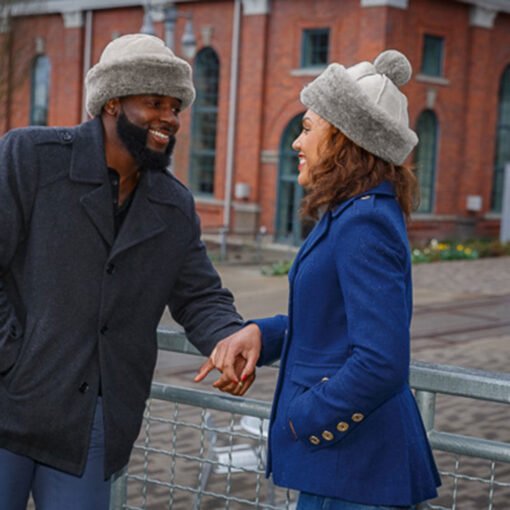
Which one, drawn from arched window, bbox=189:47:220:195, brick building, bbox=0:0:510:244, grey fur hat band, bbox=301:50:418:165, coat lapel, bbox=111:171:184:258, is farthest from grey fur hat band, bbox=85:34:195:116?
arched window, bbox=189:47:220:195

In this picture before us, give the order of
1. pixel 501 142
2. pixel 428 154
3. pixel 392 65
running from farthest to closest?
1. pixel 501 142
2. pixel 428 154
3. pixel 392 65

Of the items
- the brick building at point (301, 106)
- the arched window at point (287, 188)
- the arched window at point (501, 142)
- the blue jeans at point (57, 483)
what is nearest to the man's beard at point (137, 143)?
the blue jeans at point (57, 483)

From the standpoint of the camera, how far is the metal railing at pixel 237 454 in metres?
2.90

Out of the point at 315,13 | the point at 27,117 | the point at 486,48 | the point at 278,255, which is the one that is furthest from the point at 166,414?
the point at 27,117

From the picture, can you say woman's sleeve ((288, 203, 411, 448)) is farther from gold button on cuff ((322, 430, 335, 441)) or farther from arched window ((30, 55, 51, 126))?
arched window ((30, 55, 51, 126))

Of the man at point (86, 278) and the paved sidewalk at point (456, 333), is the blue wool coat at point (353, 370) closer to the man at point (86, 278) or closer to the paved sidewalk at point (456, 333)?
the man at point (86, 278)

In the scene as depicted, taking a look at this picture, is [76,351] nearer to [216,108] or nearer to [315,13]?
[315,13]

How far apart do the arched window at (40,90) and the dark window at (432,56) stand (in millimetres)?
13782

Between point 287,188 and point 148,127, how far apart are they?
79.6 ft

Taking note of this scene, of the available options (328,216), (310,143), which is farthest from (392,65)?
(328,216)

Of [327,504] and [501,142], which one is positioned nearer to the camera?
[327,504]

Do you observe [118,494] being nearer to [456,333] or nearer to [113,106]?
[113,106]

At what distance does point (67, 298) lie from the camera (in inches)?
116

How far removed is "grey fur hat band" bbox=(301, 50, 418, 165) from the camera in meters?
2.63
